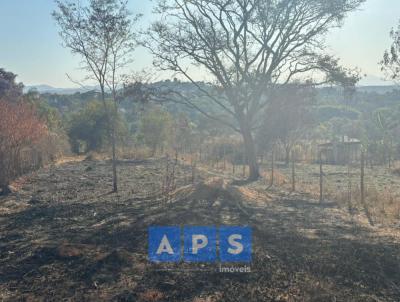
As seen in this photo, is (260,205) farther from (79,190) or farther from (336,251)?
(79,190)

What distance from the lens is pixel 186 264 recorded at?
651 centimetres

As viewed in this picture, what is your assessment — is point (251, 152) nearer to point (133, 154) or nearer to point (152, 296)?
point (133, 154)

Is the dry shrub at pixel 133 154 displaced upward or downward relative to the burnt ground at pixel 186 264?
upward

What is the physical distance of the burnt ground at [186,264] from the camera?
18.1 ft

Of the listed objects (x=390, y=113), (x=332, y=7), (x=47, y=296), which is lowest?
(x=47, y=296)

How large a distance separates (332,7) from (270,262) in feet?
44.2

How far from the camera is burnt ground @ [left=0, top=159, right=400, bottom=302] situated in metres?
5.52

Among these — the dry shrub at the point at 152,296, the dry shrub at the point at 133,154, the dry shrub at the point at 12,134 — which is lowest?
the dry shrub at the point at 152,296

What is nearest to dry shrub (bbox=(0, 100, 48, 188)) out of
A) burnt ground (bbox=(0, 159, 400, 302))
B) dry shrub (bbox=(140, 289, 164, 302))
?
burnt ground (bbox=(0, 159, 400, 302))

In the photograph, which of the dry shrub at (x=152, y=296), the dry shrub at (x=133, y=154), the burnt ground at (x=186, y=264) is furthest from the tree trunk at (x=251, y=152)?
the dry shrub at (x=152, y=296)

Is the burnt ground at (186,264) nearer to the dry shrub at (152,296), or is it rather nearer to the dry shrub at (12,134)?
the dry shrub at (152,296)

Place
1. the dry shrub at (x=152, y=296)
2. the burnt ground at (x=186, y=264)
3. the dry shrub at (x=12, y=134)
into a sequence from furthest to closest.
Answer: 1. the dry shrub at (x=12, y=134)
2. the burnt ground at (x=186, y=264)
3. the dry shrub at (x=152, y=296)

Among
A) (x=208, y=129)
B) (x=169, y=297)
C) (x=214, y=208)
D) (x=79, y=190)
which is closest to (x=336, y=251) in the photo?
(x=169, y=297)

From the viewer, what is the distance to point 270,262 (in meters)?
6.61
